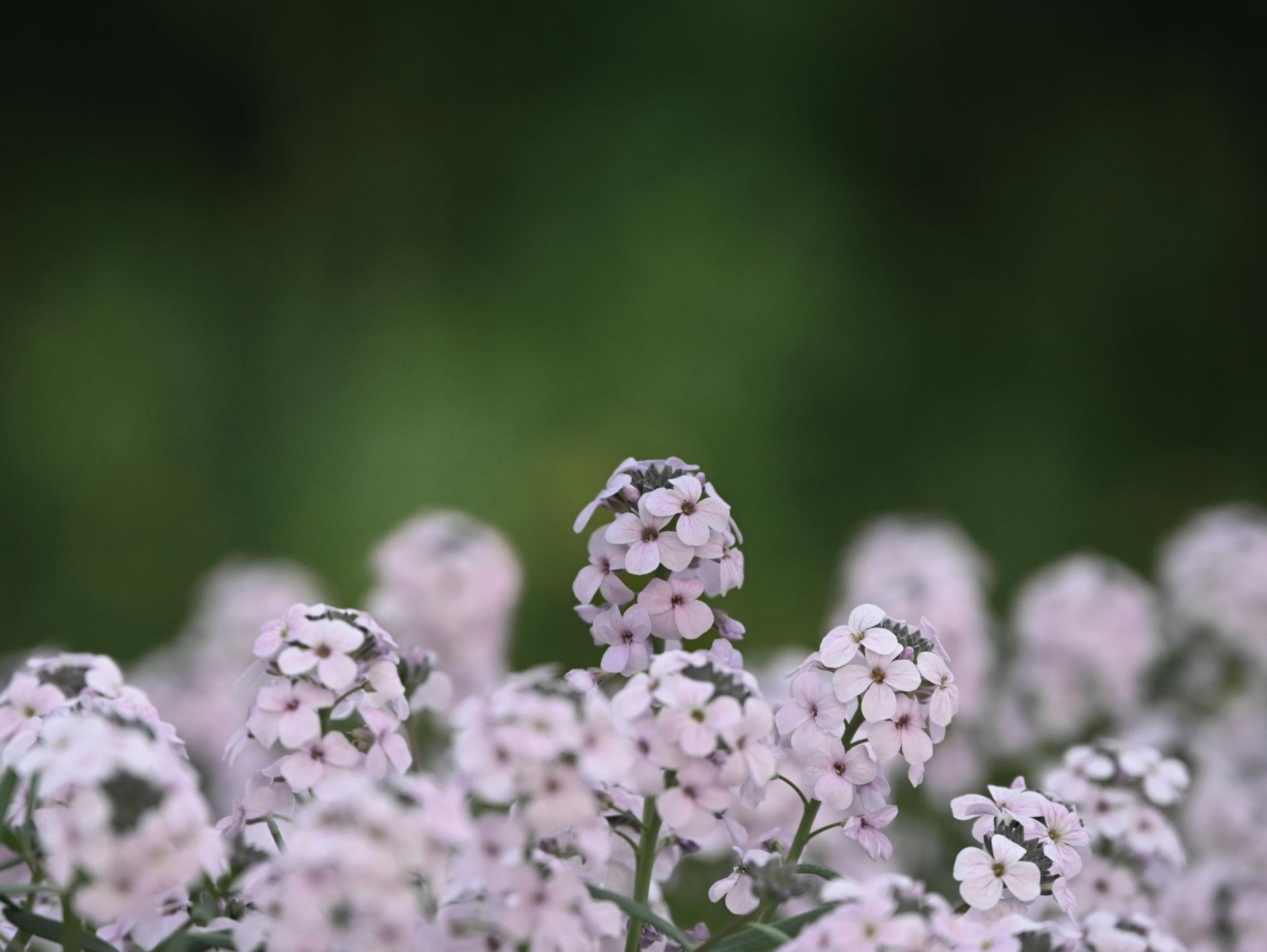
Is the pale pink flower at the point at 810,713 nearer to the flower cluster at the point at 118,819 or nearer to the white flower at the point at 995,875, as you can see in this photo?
the white flower at the point at 995,875

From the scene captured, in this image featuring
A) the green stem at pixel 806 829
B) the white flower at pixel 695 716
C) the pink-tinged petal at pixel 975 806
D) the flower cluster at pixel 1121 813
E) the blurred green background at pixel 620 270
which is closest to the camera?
the white flower at pixel 695 716

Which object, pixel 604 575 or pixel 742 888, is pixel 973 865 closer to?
pixel 742 888

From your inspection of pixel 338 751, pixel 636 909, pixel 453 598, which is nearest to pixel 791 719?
pixel 636 909

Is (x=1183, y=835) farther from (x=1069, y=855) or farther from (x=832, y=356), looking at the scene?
(x=832, y=356)

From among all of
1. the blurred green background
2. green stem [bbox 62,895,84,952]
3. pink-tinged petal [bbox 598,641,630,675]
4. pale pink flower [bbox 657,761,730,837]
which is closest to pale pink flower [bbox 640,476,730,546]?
pink-tinged petal [bbox 598,641,630,675]

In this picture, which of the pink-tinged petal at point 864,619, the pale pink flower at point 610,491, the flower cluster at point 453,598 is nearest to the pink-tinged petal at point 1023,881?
the pink-tinged petal at point 864,619

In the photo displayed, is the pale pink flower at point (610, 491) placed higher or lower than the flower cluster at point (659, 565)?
higher

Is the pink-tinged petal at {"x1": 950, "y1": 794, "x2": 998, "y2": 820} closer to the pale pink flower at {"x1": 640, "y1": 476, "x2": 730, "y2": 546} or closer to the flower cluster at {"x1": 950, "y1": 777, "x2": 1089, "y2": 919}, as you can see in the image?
the flower cluster at {"x1": 950, "y1": 777, "x2": 1089, "y2": 919}
